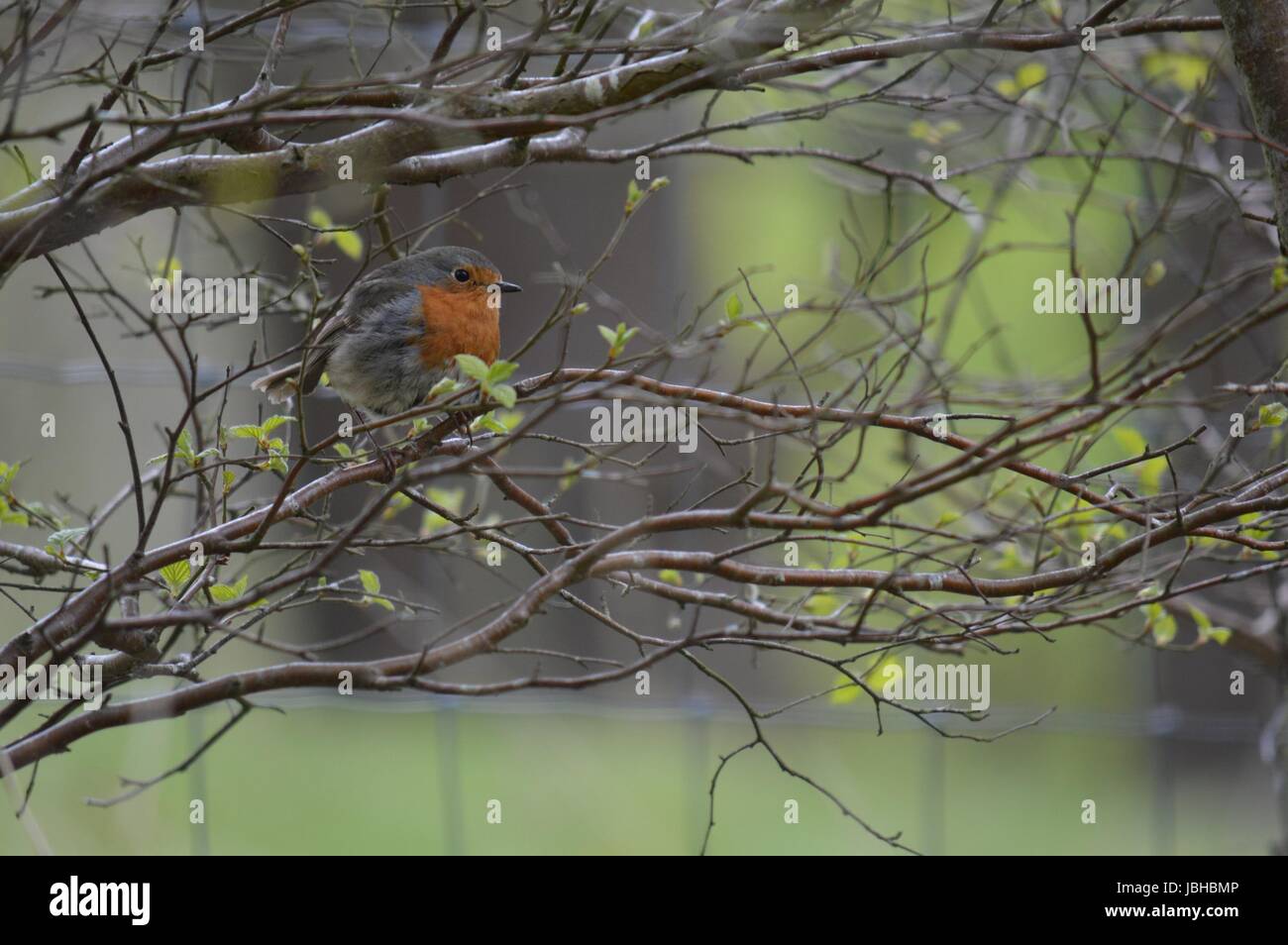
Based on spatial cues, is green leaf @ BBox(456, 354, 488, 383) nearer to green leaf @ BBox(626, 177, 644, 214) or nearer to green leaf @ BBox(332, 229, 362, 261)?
green leaf @ BBox(626, 177, 644, 214)

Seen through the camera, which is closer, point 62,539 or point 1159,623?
point 62,539

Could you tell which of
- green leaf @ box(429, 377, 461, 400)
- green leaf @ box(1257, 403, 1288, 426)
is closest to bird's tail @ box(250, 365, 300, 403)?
green leaf @ box(429, 377, 461, 400)

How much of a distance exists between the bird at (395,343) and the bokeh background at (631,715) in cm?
291

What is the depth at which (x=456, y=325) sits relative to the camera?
4129 mm

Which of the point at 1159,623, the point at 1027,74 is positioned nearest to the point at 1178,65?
the point at 1027,74

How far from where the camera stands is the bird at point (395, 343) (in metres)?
4.04

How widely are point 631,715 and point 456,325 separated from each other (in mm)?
4275

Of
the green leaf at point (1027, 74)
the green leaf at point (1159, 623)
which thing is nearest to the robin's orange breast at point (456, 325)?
the green leaf at point (1027, 74)

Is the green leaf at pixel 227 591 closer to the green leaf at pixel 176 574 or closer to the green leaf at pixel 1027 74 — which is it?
the green leaf at pixel 176 574

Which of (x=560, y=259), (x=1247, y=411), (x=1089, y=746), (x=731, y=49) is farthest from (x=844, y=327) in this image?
(x=731, y=49)

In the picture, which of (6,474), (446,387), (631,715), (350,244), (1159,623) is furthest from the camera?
(631,715)

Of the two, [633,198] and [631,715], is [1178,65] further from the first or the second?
[631,715]

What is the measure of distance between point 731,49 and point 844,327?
6999 mm
